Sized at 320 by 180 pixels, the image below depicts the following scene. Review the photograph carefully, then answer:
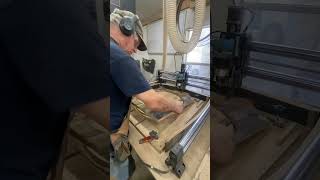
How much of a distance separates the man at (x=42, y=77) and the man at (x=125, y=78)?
0.10ft

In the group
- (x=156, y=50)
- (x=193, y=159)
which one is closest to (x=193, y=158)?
(x=193, y=159)

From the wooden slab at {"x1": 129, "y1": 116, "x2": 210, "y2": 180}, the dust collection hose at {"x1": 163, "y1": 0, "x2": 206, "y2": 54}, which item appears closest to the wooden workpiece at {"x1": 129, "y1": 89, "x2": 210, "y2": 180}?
the wooden slab at {"x1": 129, "y1": 116, "x2": 210, "y2": 180}

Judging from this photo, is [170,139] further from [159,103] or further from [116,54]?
[116,54]

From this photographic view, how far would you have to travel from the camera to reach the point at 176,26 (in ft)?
1.53

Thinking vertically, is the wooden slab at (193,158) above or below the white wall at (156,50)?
below

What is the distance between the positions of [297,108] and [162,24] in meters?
0.30

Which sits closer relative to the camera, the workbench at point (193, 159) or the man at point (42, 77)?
the man at point (42, 77)

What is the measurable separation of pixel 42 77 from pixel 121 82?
141 mm

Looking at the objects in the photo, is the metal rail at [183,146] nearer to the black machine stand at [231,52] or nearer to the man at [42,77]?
the black machine stand at [231,52]

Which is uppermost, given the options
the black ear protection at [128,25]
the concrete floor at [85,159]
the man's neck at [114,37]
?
the black ear protection at [128,25]

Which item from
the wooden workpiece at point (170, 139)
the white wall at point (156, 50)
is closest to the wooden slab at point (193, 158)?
the wooden workpiece at point (170, 139)

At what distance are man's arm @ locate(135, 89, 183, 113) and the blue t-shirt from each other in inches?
0.6

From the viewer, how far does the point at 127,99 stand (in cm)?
49

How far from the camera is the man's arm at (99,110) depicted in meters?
0.44
